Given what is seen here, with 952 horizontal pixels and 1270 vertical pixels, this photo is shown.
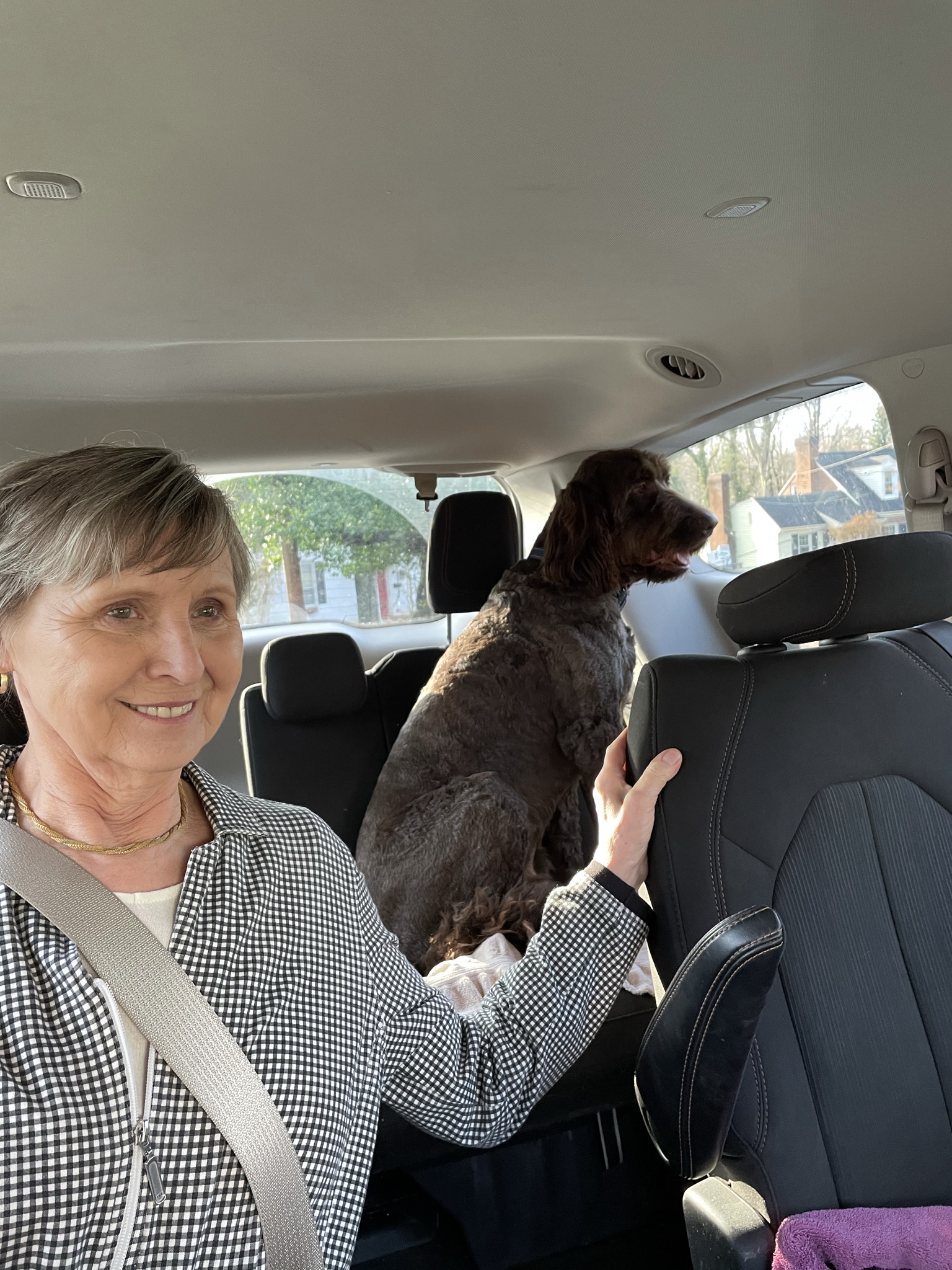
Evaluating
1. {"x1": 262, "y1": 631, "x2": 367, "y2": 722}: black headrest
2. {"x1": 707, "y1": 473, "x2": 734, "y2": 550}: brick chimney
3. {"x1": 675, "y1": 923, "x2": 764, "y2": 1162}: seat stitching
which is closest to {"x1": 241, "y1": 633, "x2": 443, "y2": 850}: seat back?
{"x1": 262, "y1": 631, "x2": 367, "y2": 722}: black headrest

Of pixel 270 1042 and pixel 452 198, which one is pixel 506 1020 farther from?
pixel 452 198

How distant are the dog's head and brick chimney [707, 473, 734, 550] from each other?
0.31m

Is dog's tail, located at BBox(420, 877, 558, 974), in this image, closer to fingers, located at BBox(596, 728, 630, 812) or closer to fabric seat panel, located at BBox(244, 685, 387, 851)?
fabric seat panel, located at BBox(244, 685, 387, 851)

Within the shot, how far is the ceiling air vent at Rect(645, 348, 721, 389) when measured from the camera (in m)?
3.14

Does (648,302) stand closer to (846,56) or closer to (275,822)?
(846,56)

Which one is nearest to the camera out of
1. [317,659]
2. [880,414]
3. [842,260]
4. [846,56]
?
[846,56]

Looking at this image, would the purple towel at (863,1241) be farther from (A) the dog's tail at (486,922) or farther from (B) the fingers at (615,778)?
(A) the dog's tail at (486,922)

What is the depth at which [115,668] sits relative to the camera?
141 centimetres

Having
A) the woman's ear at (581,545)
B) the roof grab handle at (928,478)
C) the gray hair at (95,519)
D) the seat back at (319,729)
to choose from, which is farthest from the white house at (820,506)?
the gray hair at (95,519)

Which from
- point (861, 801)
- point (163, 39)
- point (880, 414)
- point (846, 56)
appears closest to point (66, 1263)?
point (861, 801)

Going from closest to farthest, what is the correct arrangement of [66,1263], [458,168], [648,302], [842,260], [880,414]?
[66,1263], [458,168], [842,260], [648,302], [880,414]

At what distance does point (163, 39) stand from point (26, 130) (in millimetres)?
356

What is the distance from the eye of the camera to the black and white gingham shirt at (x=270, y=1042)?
1226 millimetres

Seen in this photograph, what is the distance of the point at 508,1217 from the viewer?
7.70 feet
